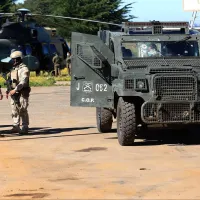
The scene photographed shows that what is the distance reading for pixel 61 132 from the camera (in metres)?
14.6

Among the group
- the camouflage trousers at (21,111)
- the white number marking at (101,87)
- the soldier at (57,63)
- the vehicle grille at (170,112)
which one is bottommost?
the soldier at (57,63)

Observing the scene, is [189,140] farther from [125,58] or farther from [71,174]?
[71,174]

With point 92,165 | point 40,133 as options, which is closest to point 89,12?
point 40,133

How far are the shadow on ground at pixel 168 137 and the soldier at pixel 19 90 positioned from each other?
71.0 inches

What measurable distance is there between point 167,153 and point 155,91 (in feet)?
3.32

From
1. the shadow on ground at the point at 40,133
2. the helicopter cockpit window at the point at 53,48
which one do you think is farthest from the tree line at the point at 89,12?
the shadow on ground at the point at 40,133

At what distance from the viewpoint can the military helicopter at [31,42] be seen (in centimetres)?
3753

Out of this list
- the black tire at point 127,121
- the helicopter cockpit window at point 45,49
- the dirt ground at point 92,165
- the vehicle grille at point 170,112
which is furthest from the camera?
the helicopter cockpit window at point 45,49

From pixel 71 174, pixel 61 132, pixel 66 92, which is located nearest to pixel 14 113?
pixel 61 132

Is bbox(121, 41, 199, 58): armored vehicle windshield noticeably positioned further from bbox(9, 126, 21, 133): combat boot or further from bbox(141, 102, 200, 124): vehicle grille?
bbox(9, 126, 21, 133): combat boot

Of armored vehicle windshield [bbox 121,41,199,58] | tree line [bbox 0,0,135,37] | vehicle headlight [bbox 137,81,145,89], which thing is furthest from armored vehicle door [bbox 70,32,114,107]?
tree line [bbox 0,0,135,37]

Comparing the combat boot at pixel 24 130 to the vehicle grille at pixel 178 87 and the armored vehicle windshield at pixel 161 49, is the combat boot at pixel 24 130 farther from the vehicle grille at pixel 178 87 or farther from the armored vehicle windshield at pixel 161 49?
the vehicle grille at pixel 178 87

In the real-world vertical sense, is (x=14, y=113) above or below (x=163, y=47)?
below

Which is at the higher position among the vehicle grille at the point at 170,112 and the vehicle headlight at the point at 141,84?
the vehicle headlight at the point at 141,84
